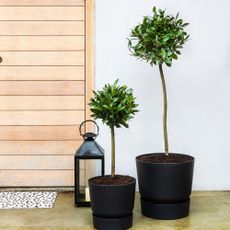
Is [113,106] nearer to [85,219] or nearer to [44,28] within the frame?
[85,219]

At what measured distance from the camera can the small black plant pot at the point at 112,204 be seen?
2.29 meters

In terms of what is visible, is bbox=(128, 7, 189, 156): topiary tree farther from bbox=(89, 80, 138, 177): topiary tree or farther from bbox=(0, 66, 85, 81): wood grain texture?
bbox=(0, 66, 85, 81): wood grain texture

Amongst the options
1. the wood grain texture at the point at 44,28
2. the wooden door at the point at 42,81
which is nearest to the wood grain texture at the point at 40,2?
the wooden door at the point at 42,81

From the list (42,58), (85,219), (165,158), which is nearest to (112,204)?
(85,219)

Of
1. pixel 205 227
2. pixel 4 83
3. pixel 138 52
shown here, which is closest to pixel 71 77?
pixel 4 83

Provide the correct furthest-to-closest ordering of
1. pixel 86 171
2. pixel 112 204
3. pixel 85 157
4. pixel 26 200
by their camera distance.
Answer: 1. pixel 86 171
2. pixel 26 200
3. pixel 85 157
4. pixel 112 204

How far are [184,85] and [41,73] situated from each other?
101 centimetres

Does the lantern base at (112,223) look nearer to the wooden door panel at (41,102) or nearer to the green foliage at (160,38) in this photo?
the green foliage at (160,38)

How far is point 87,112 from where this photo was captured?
311 cm

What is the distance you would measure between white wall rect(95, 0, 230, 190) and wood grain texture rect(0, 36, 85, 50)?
0.52 feet

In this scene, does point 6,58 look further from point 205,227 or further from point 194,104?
point 205,227

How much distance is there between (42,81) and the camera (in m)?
3.12

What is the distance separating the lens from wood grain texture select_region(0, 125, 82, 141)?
10.3ft

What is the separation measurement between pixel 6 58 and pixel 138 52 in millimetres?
1066
